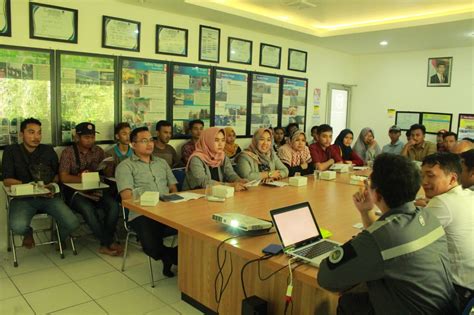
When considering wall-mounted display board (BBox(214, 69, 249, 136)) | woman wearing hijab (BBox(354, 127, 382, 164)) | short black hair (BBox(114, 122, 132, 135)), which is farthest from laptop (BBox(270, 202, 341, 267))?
woman wearing hijab (BBox(354, 127, 382, 164))

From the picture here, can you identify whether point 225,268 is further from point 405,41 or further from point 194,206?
point 405,41

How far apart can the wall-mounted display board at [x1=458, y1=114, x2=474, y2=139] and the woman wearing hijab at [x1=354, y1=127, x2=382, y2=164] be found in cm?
165

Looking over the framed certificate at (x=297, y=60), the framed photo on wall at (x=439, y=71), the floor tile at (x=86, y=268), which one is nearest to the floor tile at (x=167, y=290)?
the floor tile at (x=86, y=268)

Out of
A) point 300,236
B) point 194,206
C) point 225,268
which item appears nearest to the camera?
point 300,236

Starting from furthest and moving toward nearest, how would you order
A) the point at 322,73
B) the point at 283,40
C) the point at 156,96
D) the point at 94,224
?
the point at 322,73 → the point at 283,40 → the point at 156,96 → the point at 94,224

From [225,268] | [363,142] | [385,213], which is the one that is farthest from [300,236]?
[363,142]

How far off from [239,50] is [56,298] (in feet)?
13.3

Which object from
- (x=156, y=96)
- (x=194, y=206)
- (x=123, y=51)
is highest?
(x=123, y=51)

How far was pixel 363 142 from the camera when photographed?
6098mm

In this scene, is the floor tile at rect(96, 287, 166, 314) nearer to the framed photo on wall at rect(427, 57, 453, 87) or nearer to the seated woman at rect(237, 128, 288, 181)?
the seated woman at rect(237, 128, 288, 181)

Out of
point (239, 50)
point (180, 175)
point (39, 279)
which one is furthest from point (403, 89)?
point (39, 279)

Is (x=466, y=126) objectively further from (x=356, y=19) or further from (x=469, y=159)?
(x=469, y=159)

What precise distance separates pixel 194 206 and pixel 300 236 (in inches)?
38.8

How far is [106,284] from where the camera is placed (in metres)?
3.11
